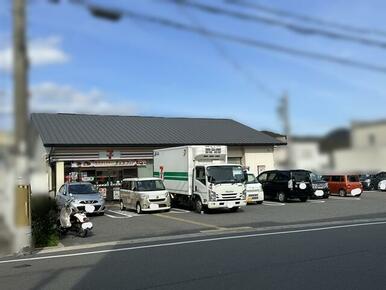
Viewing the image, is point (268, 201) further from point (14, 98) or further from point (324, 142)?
point (14, 98)

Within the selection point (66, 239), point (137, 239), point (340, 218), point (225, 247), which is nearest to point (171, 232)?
point (137, 239)

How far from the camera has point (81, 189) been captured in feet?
78.5

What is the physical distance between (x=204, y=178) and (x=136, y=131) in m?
13.3

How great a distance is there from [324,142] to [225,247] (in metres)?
4.11

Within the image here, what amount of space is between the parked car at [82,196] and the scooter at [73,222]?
5504 mm

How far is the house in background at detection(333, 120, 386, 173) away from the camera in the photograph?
882cm

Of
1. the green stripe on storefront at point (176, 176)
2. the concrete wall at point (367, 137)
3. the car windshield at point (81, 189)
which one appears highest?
the concrete wall at point (367, 137)

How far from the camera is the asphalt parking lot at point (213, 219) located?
54.6 feet

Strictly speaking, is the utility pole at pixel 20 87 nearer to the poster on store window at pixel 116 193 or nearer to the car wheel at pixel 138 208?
the car wheel at pixel 138 208

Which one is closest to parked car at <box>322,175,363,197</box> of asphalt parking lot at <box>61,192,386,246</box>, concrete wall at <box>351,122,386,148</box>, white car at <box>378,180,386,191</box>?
asphalt parking lot at <box>61,192,386,246</box>

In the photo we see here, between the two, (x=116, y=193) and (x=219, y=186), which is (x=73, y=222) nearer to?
(x=219, y=186)

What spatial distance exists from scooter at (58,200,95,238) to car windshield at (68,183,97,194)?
6.92 m

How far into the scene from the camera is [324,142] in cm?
973

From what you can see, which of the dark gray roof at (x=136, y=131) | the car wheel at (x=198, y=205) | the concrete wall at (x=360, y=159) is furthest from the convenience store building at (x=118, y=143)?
the concrete wall at (x=360, y=159)
